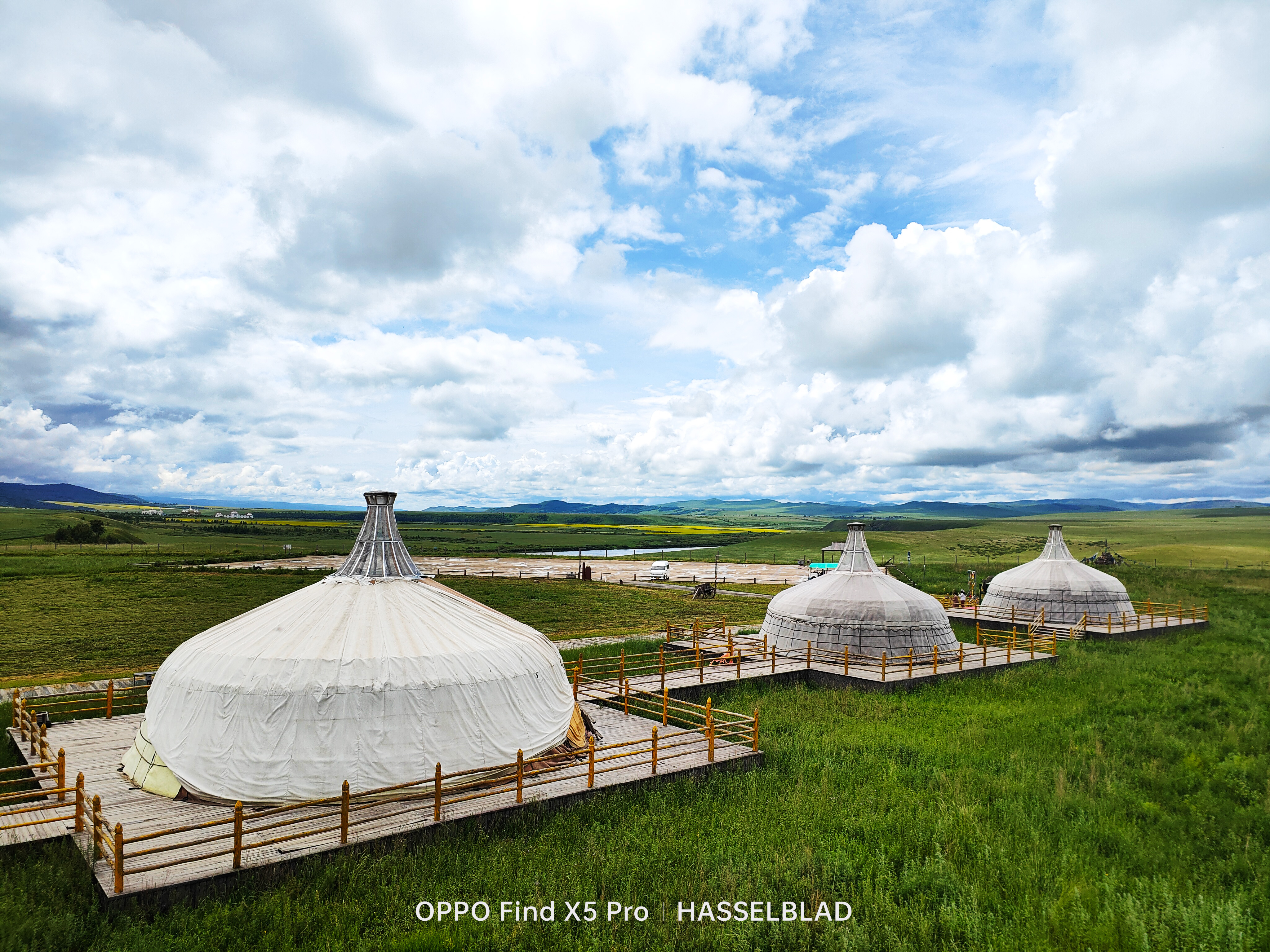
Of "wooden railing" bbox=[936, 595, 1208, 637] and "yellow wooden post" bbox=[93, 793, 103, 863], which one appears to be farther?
"wooden railing" bbox=[936, 595, 1208, 637]

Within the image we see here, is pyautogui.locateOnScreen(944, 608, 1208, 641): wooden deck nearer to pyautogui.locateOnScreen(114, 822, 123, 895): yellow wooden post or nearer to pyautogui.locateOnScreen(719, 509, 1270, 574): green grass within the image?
pyautogui.locateOnScreen(719, 509, 1270, 574): green grass

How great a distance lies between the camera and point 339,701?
47.9ft

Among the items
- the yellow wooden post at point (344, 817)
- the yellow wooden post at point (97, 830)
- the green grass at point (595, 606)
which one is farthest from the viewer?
the green grass at point (595, 606)

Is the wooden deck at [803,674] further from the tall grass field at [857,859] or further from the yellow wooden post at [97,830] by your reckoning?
the yellow wooden post at [97,830]

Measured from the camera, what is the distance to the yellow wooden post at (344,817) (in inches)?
481

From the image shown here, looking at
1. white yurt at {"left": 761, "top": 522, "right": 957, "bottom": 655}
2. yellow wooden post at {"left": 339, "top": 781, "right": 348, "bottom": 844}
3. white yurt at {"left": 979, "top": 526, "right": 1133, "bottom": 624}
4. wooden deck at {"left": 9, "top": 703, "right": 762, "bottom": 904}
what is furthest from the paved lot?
yellow wooden post at {"left": 339, "top": 781, "right": 348, "bottom": 844}

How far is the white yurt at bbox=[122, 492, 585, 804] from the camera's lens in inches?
566

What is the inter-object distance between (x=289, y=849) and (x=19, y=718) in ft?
42.6

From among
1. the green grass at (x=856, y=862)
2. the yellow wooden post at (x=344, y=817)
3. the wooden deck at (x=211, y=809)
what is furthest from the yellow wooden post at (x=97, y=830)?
the yellow wooden post at (x=344, y=817)

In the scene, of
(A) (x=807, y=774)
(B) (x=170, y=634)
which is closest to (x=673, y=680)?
(A) (x=807, y=774)

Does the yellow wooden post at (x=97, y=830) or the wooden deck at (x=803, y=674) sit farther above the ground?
the yellow wooden post at (x=97, y=830)

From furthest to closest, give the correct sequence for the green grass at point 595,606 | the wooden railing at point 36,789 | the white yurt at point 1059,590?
the green grass at point 595,606 → the white yurt at point 1059,590 → the wooden railing at point 36,789

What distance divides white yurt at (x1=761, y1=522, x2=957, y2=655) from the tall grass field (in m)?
7.09

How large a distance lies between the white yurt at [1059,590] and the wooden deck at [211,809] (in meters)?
32.9
